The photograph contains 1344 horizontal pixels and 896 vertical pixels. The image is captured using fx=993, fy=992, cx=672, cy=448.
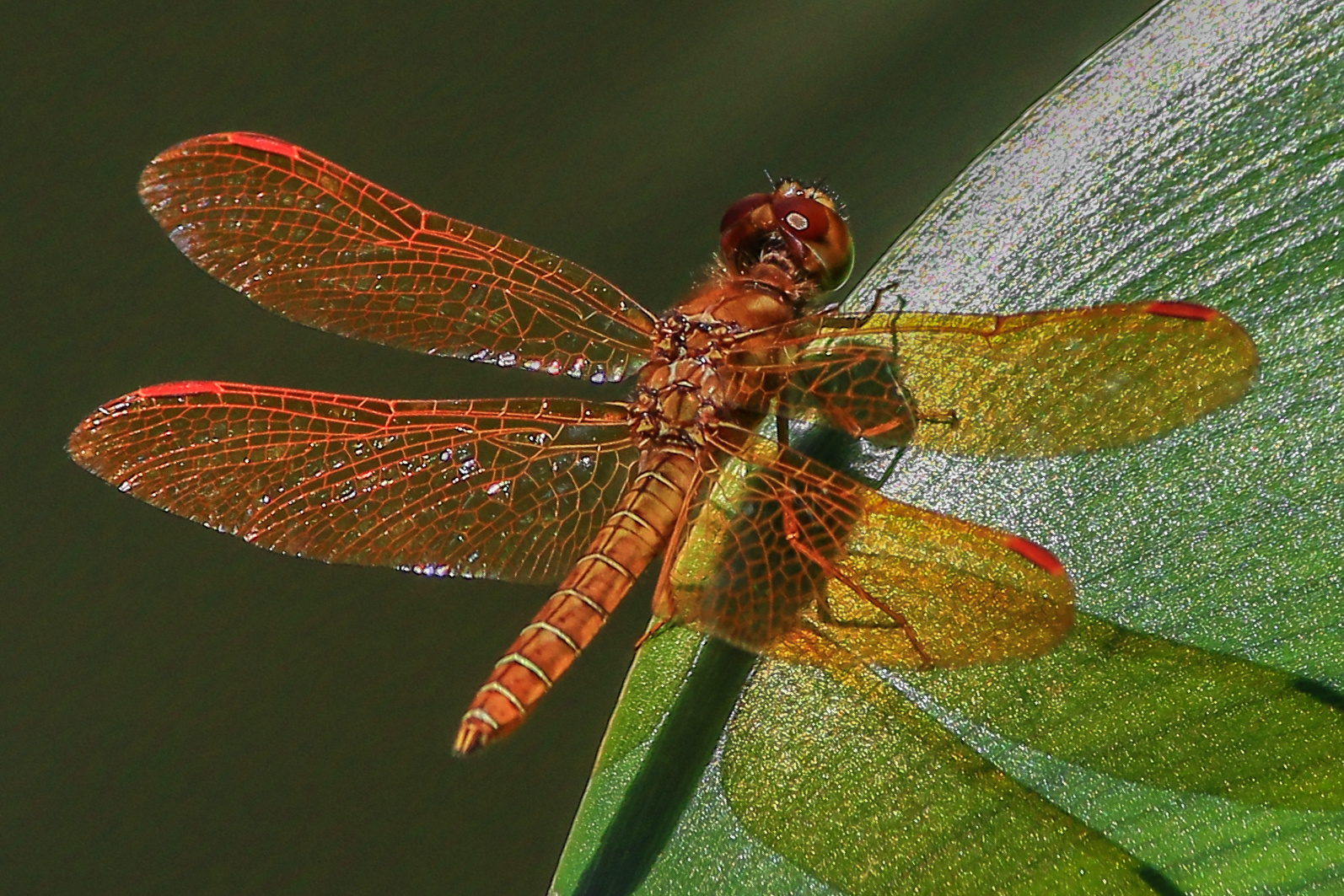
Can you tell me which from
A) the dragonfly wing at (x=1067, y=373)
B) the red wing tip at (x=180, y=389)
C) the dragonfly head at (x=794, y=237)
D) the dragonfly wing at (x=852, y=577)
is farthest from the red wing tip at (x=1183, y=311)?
the red wing tip at (x=180, y=389)

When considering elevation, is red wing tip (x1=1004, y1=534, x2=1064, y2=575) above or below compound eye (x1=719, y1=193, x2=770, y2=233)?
below

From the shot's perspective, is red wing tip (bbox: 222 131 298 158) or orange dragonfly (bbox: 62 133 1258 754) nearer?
orange dragonfly (bbox: 62 133 1258 754)

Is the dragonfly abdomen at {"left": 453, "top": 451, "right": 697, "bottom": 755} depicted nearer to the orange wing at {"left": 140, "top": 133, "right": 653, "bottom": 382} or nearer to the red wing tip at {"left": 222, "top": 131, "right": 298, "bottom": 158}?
the orange wing at {"left": 140, "top": 133, "right": 653, "bottom": 382}

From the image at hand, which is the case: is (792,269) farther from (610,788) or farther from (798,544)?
(610,788)

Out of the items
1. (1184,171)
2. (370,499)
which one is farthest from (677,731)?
(1184,171)

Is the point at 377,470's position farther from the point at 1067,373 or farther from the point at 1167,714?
the point at 1167,714

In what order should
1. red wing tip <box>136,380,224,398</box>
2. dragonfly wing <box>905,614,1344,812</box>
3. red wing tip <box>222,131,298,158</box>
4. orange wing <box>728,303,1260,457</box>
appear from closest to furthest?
dragonfly wing <box>905,614,1344,812</box> < orange wing <box>728,303,1260,457</box> < red wing tip <box>136,380,224,398</box> < red wing tip <box>222,131,298,158</box>

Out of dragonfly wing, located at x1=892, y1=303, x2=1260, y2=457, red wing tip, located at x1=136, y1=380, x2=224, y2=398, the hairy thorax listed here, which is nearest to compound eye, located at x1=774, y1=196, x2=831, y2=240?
the hairy thorax
